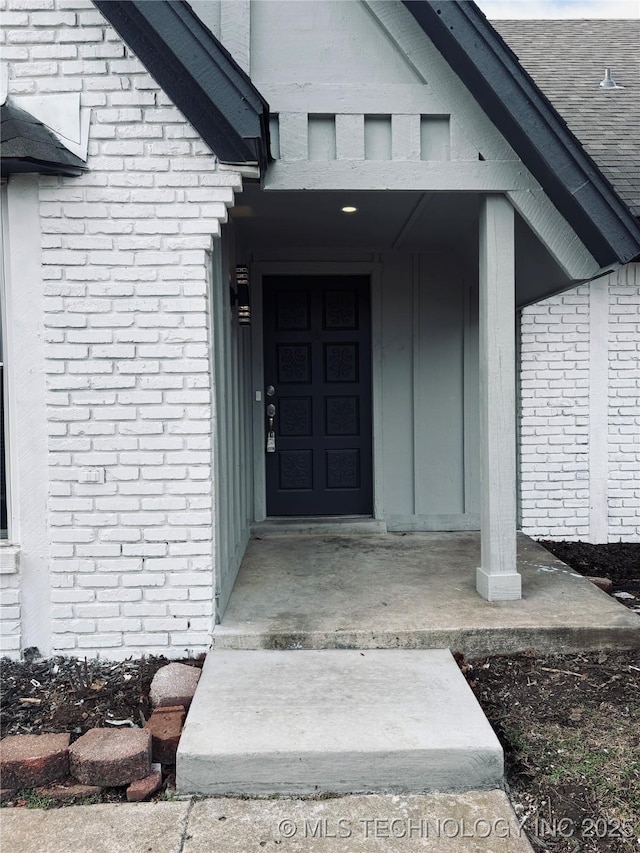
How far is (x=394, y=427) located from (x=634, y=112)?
14.5 ft

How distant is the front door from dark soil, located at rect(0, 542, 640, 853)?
2630 millimetres

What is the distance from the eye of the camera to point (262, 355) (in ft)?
18.7

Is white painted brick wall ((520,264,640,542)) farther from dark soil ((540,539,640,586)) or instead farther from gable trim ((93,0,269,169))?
gable trim ((93,0,269,169))

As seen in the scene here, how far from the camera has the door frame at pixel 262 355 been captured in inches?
224

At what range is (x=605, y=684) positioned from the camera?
10.3 feet

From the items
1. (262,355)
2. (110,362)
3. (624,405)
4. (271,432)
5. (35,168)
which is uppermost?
(35,168)

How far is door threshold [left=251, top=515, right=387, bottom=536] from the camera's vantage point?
555cm

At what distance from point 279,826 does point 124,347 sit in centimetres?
236

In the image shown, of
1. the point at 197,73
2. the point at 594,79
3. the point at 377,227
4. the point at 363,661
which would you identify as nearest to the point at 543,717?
the point at 363,661

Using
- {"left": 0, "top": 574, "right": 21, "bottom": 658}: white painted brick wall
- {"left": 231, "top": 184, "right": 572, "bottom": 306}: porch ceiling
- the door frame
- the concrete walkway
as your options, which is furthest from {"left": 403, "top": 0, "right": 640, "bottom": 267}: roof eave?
{"left": 0, "top": 574, "right": 21, "bottom": 658}: white painted brick wall

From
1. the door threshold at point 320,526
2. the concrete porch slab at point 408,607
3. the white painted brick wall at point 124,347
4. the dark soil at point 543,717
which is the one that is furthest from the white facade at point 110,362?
the door threshold at point 320,526

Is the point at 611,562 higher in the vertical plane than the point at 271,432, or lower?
lower

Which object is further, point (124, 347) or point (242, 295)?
point (242, 295)

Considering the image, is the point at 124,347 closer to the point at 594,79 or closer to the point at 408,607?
the point at 408,607
